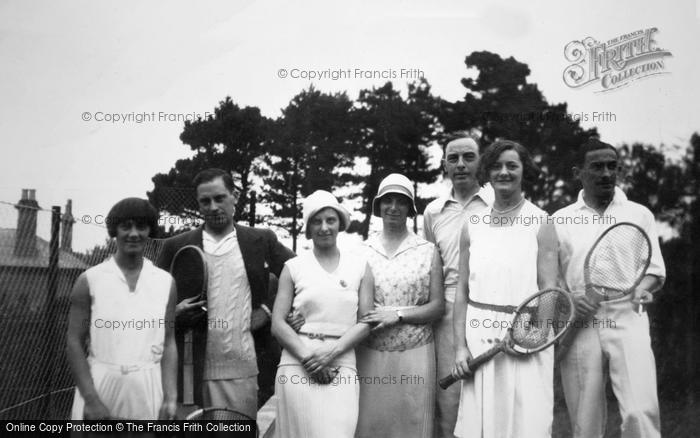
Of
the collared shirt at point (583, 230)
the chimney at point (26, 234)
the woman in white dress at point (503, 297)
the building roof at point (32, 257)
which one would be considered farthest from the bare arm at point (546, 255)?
the chimney at point (26, 234)

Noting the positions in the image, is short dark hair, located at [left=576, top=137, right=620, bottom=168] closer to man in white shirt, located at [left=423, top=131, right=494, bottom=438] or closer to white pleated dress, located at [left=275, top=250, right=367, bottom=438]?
man in white shirt, located at [left=423, top=131, right=494, bottom=438]

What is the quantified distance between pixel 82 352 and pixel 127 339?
27 centimetres

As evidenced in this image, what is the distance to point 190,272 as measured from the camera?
3.66 m

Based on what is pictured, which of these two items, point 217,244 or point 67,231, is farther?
point 67,231

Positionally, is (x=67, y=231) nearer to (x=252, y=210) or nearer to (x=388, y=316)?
(x=252, y=210)

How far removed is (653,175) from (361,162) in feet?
7.69

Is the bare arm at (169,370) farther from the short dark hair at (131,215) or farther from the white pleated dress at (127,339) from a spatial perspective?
the short dark hair at (131,215)

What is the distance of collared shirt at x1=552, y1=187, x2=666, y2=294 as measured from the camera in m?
3.72

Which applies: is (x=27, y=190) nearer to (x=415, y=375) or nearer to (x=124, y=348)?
(x=124, y=348)

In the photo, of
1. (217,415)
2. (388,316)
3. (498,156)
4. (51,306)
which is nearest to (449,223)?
(498,156)

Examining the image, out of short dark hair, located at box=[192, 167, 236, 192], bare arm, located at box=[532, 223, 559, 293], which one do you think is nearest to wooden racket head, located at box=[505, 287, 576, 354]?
bare arm, located at box=[532, 223, 559, 293]

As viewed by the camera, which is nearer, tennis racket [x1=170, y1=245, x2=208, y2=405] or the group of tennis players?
the group of tennis players

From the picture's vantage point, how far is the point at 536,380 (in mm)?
3352

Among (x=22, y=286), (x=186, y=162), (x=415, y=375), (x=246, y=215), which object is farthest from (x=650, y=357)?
Result: (x=22, y=286)
